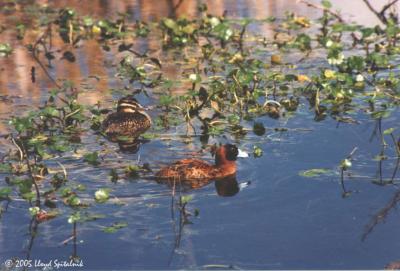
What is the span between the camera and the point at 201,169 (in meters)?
8.83

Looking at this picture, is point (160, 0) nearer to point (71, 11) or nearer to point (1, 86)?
point (71, 11)

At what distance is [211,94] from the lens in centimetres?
1144

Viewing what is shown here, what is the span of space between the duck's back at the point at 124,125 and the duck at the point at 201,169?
1.60 m

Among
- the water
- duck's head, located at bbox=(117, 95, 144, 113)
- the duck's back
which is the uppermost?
duck's head, located at bbox=(117, 95, 144, 113)

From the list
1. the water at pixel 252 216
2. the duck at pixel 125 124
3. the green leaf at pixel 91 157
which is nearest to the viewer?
the water at pixel 252 216

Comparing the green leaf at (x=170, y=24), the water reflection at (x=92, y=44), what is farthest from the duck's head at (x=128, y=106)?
the green leaf at (x=170, y=24)

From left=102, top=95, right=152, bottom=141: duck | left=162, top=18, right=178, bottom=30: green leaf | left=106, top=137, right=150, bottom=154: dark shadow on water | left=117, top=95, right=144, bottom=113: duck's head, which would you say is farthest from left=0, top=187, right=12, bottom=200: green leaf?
left=162, top=18, right=178, bottom=30: green leaf

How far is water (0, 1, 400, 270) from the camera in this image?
22.3 feet

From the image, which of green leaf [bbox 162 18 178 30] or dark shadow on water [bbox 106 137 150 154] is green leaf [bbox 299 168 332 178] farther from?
green leaf [bbox 162 18 178 30]

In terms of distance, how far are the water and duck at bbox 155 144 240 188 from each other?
17 cm

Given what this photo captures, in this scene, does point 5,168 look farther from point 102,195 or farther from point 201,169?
point 201,169

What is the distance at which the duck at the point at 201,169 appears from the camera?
8688 millimetres

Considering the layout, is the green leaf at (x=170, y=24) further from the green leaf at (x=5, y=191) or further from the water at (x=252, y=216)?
the green leaf at (x=5, y=191)

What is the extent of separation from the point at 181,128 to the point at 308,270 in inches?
174
